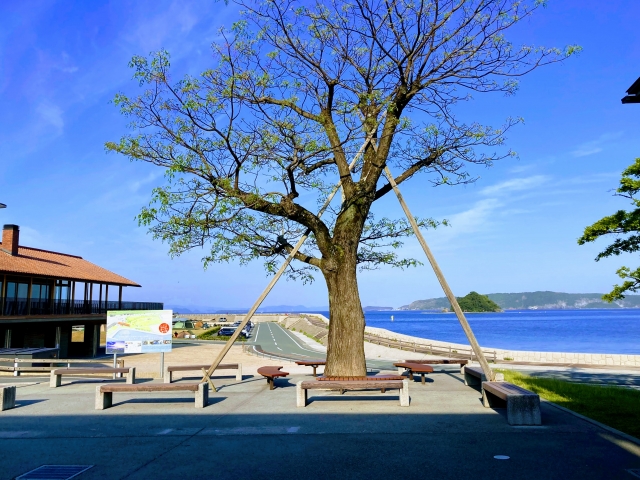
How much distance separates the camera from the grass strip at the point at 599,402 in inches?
356

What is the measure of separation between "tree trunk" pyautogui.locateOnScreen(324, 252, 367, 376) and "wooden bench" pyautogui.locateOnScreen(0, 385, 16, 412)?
21.7 feet

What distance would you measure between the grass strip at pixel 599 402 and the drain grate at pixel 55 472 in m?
7.34

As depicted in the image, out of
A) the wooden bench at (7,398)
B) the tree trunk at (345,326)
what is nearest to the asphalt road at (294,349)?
the tree trunk at (345,326)

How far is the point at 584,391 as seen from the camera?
43.1 feet

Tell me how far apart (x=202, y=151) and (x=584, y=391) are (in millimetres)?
10376

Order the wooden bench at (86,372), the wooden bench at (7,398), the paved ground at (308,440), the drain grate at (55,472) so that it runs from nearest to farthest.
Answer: the drain grate at (55,472)
the paved ground at (308,440)
the wooden bench at (7,398)
the wooden bench at (86,372)

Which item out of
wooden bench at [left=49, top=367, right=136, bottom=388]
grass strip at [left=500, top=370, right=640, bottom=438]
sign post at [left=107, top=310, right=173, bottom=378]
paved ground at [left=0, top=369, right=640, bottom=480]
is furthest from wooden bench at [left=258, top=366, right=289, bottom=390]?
grass strip at [left=500, top=370, right=640, bottom=438]

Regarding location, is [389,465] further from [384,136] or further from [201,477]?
[384,136]

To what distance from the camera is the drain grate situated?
6259 mm

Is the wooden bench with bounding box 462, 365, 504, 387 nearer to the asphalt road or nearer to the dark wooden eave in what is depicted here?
the dark wooden eave

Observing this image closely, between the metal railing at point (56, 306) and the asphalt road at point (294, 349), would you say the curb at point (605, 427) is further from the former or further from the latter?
the metal railing at point (56, 306)

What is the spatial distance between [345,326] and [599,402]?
5.47 metres

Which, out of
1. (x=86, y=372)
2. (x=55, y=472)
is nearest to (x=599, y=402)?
(x=55, y=472)

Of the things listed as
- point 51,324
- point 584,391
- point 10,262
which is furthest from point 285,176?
point 51,324
